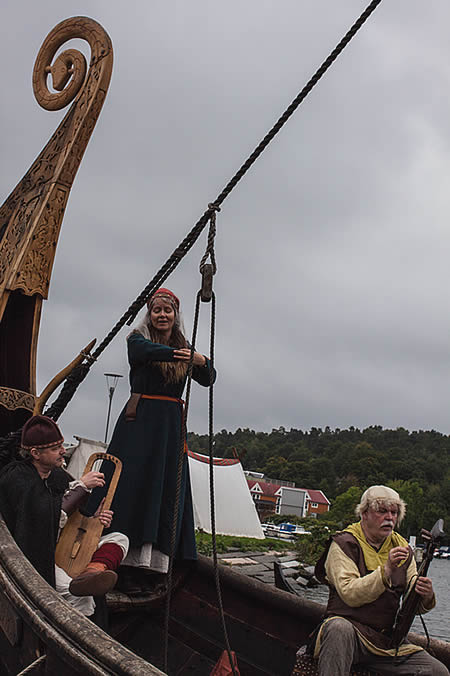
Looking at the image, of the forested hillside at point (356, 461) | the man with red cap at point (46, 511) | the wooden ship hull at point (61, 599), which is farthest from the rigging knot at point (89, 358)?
the forested hillside at point (356, 461)

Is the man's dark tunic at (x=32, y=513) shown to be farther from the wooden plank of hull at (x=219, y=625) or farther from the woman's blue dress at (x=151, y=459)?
the wooden plank of hull at (x=219, y=625)

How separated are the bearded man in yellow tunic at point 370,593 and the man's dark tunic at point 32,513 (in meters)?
1.01

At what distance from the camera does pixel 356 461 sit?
6500 centimetres

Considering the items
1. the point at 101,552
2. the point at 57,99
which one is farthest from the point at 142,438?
the point at 57,99

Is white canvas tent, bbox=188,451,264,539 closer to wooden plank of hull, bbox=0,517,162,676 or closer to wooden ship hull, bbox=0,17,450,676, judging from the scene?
wooden ship hull, bbox=0,17,450,676

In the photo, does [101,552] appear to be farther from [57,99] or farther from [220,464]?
[220,464]

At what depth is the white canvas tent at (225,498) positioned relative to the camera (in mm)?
17159

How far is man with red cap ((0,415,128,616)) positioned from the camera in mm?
2303

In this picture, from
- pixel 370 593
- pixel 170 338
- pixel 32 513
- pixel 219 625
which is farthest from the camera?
pixel 170 338

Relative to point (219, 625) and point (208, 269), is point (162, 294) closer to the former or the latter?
point (208, 269)

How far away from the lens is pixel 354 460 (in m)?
65.9

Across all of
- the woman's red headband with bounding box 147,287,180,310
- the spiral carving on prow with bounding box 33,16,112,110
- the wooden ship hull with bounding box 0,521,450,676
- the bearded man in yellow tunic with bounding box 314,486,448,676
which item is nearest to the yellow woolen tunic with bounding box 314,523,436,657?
the bearded man in yellow tunic with bounding box 314,486,448,676

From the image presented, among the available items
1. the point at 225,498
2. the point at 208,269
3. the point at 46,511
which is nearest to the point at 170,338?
the point at 208,269

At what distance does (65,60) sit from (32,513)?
3028 mm
